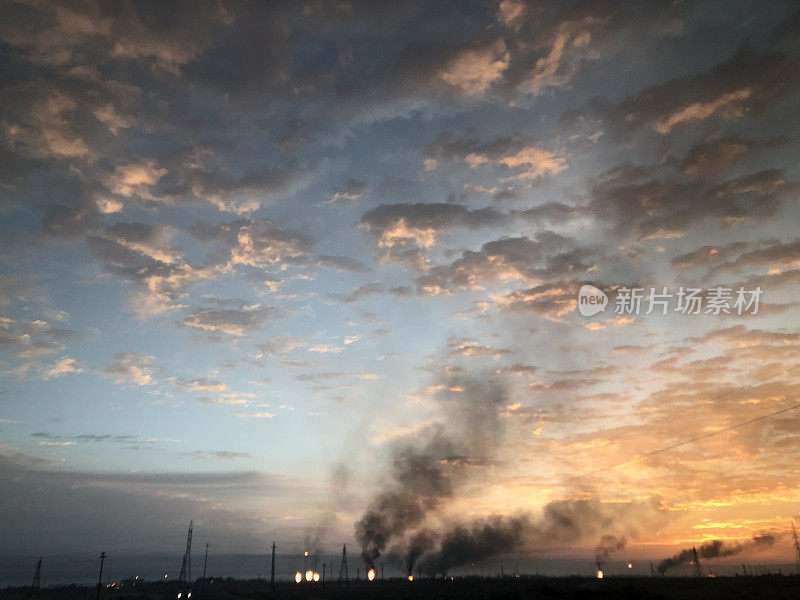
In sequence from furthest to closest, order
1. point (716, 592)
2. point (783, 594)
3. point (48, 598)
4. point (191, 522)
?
point (191, 522) → point (48, 598) → point (716, 592) → point (783, 594)

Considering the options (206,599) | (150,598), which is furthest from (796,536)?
(150,598)

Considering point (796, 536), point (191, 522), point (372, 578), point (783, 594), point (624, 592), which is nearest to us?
point (624, 592)

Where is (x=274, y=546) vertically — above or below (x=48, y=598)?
above

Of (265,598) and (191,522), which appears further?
(191,522)

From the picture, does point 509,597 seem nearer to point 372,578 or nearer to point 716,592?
point 716,592

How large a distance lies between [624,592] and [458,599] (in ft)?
74.2

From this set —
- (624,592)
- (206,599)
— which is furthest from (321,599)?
(624,592)

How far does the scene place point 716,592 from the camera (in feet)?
243

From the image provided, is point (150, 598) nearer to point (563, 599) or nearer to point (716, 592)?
point (563, 599)

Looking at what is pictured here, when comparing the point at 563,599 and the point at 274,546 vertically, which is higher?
the point at 274,546

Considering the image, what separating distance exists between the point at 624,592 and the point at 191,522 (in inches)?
2911

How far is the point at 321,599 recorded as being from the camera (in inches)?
3177

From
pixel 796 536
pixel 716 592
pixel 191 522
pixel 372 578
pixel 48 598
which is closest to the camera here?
pixel 716 592

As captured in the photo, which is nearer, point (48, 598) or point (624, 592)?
point (624, 592)
